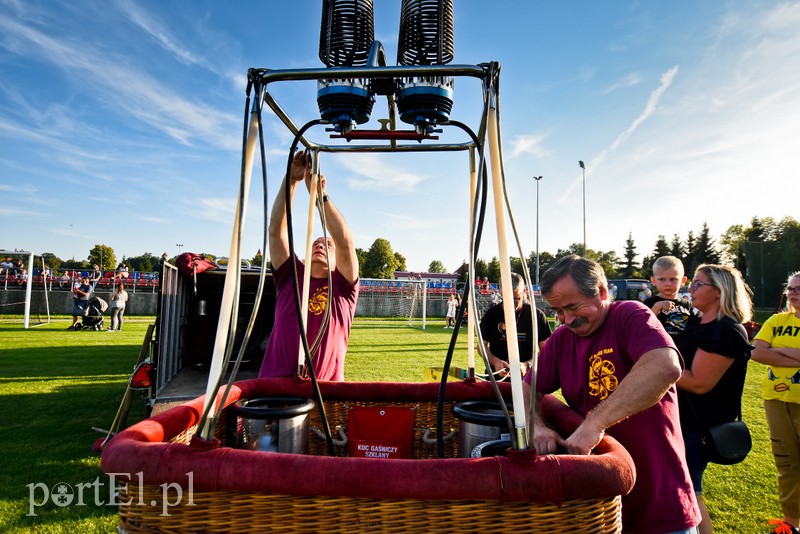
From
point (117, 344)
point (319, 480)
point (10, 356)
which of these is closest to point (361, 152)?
point (319, 480)

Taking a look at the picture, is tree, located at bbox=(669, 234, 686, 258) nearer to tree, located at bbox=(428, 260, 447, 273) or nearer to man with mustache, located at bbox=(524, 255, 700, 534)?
tree, located at bbox=(428, 260, 447, 273)

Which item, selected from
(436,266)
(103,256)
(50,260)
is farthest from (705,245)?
(103,256)

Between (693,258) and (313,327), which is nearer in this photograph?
(313,327)

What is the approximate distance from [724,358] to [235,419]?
267 centimetres

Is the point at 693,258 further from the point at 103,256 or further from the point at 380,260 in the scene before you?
the point at 103,256

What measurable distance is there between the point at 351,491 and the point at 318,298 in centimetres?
242

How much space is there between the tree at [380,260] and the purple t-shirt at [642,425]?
203 feet

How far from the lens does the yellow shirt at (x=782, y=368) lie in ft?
12.0

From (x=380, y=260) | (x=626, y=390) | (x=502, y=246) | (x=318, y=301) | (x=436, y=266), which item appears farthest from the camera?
Answer: (x=436, y=266)

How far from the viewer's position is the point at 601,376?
1.97 m

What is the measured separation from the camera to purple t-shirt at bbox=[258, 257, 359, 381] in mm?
3141

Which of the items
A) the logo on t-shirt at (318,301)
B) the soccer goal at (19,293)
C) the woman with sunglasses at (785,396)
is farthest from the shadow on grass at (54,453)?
the soccer goal at (19,293)

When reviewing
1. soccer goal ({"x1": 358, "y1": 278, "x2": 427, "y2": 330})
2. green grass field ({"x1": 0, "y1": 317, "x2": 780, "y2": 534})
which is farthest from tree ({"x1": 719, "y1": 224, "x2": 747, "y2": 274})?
green grass field ({"x1": 0, "y1": 317, "x2": 780, "y2": 534})

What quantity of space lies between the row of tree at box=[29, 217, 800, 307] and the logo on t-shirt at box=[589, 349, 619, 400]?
1810mm
